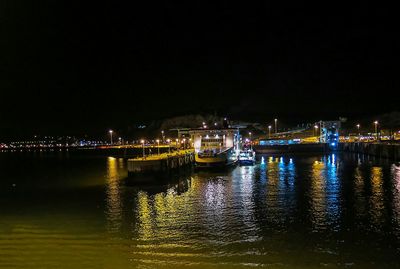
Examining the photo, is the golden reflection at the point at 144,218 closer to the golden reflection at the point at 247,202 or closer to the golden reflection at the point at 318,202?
the golden reflection at the point at 247,202

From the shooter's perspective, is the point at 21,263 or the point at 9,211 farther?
the point at 9,211

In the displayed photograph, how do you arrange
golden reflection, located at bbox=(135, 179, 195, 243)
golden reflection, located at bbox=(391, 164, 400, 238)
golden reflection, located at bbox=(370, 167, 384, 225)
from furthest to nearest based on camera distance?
golden reflection, located at bbox=(370, 167, 384, 225) < golden reflection, located at bbox=(391, 164, 400, 238) < golden reflection, located at bbox=(135, 179, 195, 243)

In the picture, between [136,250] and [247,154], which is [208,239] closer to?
[136,250]

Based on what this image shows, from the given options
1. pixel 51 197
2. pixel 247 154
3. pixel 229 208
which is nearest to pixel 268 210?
pixel 229 208

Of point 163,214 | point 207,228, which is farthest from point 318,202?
point 207,228

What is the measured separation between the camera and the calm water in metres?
18.3

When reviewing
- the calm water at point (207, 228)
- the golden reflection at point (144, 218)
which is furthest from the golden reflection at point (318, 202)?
the golden reflection at point (144, 218)

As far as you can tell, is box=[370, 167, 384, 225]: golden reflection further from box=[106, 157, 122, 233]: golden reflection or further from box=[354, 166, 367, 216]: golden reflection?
box=[106, 157, 122, 233]: golden reflection

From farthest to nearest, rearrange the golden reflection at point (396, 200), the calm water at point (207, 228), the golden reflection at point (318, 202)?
the golden reflection at point (396, 200), the golden reflection at point (318, 202), the calm water at point (207, 228)

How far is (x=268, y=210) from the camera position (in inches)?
1201

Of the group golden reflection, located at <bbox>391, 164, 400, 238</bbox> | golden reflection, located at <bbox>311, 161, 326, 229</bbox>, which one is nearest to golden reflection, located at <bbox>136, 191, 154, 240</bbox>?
golden reflection, located at <bbox>311, 161, 326, 229</bbox>

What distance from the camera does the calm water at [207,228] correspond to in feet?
60.1

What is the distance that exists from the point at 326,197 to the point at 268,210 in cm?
843

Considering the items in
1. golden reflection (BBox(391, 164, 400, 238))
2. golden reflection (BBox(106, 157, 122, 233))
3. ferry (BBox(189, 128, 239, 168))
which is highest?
ferry (BBox(189, 128, 239, 168))
